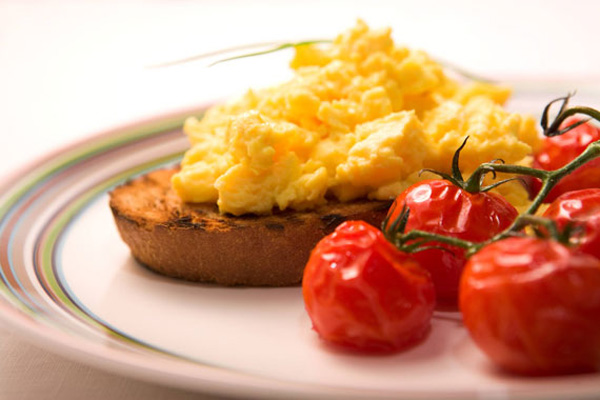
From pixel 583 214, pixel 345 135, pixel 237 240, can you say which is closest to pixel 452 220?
pixel 583 214

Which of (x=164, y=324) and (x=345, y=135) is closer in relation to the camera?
(x=164, y=324)

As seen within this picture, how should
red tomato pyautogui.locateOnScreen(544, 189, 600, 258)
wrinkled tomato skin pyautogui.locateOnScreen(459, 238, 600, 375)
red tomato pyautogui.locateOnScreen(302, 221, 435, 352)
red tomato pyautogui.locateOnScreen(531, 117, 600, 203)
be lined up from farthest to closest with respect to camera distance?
red tomato pyautogui.locateOnScreen(531, 117, 600, 203) < red tomato pyautogui.locateOnScreen(544, 189, 600, 258) < red tomato pyautogui.locateOnScreen(302, 221, 435, 352) < wrinkled tomato skin pyautogui.locateOnScreen(459, 238, 600, 375)

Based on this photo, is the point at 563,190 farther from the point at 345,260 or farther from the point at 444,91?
the point at 345,260

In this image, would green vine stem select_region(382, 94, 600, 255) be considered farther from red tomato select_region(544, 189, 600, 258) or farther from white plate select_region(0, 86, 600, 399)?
white plate select_region(0, 86, 600, 399)

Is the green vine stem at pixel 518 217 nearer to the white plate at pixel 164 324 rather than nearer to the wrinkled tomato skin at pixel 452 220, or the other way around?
the wrinkled tomato skin at pixel 452 220

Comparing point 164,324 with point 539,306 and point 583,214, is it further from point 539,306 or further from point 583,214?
point 583,214

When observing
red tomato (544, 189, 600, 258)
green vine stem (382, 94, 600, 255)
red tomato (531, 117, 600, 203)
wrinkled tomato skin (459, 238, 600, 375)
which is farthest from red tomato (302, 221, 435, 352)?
red tomato (531, 117, 600, 203)
